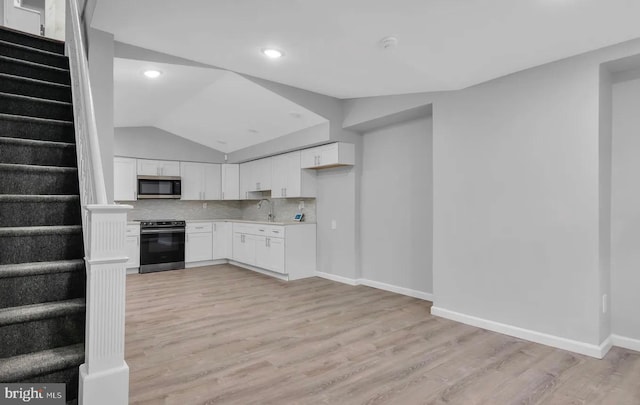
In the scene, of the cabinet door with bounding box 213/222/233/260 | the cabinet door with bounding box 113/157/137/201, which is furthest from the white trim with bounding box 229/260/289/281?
the cabinet door with bounding box 113/157/137/201

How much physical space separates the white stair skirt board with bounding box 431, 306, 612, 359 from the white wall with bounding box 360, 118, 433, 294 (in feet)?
2.59

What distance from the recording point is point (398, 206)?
482 cm

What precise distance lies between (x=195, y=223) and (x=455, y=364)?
17.7 ft

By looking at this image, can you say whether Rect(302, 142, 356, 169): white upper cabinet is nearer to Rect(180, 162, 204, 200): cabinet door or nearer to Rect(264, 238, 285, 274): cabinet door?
Rect(264, 238, 285, 274): cabinet door

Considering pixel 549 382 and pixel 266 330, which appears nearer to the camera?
pixel 549 382

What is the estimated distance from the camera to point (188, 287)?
5.16 meters

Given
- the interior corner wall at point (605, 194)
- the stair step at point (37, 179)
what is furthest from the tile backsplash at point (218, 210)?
the stair step at point (37, 179)

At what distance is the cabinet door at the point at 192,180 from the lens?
6.94 metres

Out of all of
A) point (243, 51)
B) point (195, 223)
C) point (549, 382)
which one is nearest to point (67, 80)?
point (243, 51)

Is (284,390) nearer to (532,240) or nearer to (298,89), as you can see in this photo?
(532,240)

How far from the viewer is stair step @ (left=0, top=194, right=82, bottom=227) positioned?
1.98 meters

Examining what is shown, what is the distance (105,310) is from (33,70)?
104 inches

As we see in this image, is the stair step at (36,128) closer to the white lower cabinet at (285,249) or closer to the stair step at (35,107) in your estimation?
the stair step at (35,107)

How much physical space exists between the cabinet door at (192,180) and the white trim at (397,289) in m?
3.78
